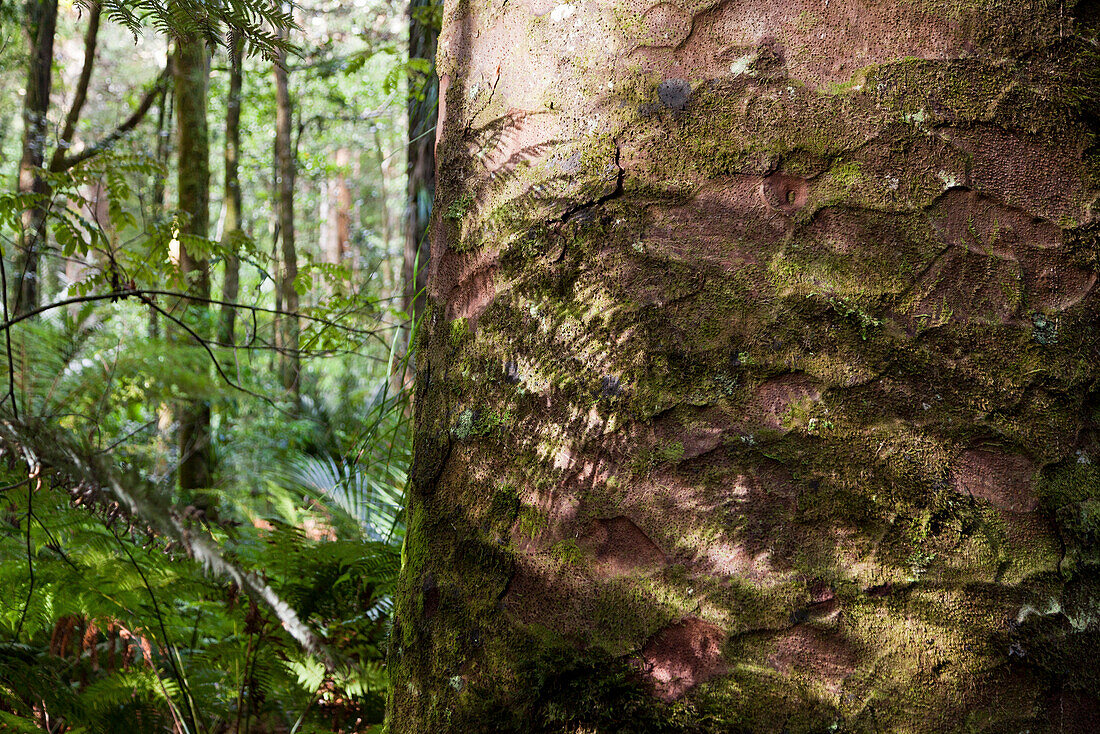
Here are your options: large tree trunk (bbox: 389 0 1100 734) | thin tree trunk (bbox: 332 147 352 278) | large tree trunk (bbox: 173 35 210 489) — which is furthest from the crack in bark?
thin tree trunk (bbox: 332 147 352 278)

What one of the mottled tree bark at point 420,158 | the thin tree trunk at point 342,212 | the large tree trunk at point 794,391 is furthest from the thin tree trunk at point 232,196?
the thin tree trunk at point 342,212

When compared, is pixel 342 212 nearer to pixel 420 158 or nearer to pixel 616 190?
pixel 420 158

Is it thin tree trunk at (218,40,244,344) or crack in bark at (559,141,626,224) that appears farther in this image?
thin tree trunk at (218,40,244,344)

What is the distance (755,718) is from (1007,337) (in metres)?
0.57

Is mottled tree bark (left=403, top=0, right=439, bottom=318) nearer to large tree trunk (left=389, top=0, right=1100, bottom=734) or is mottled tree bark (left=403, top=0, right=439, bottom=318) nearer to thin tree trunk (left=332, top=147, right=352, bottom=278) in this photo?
large tree trunk (left=389, top=0, right=1100, bottom=734)

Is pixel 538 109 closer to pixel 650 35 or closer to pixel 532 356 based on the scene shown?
pixel 650 35

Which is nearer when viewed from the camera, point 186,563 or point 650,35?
point 650,35

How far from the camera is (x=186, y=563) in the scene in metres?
2.14

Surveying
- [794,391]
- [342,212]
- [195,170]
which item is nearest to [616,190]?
[794,391]

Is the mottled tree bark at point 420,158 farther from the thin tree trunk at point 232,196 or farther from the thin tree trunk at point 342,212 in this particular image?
the thin tree trunk at point 342,212

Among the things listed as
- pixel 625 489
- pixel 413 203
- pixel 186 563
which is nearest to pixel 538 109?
pixel 625 489

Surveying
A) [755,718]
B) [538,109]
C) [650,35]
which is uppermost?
[650,35]

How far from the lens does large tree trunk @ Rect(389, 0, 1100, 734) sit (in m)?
0.84

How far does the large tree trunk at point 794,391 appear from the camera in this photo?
0.84 metres
